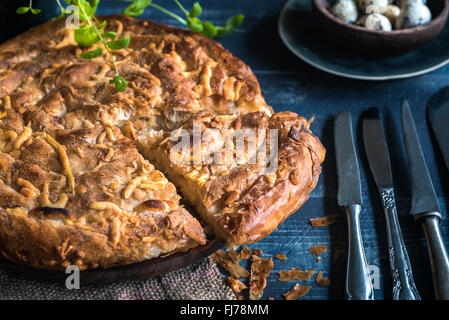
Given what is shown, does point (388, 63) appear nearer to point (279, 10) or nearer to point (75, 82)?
point (279, 10)

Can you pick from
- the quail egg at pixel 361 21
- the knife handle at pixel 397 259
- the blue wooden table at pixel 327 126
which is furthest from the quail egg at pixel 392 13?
the knife handle at pixel 397 259

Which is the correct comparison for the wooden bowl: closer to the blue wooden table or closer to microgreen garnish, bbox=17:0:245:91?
the blue wooden table

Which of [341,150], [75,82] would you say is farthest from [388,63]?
[75,82]

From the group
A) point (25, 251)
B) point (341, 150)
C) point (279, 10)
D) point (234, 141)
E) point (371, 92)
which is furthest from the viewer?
point (279, 10)

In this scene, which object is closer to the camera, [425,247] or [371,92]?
[425,247]

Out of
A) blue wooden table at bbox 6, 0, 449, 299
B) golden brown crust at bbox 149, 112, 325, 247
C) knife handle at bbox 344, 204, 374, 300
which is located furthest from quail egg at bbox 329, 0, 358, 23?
knife handle at bbox 344, 204, 374, 300

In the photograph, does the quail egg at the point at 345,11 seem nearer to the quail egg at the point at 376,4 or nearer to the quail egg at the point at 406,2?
the quail egg at the point at 376,4
